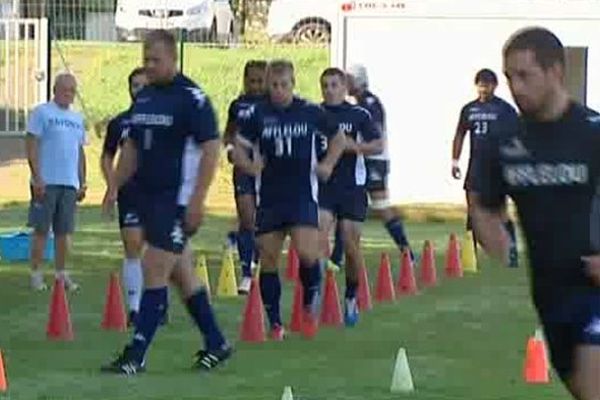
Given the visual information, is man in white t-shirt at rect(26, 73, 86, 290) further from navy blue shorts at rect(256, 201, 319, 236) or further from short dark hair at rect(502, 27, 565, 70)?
short dark hair at rect(502, 27, 565, 70)

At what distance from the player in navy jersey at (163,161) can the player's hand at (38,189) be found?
15.4ft

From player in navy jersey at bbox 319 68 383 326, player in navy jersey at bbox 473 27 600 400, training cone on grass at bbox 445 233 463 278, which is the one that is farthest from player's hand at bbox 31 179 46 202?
player in navy jersey at bbox 473 27 600 400

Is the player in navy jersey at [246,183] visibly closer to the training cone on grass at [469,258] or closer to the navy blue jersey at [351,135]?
the navy blue jersey at [351,135]

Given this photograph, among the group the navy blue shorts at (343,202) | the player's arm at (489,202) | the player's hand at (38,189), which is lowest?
the player's hand at (38,189)

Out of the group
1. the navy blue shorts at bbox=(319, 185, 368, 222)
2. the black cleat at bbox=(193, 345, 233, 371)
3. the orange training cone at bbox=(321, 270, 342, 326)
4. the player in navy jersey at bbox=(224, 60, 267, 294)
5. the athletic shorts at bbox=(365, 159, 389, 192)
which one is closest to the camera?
the black cleat at bbox=(193, 345, 233, 371)

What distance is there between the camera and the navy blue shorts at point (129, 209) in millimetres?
11995

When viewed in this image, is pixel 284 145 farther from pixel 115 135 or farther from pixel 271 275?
pixel 115 135

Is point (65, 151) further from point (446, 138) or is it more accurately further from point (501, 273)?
point (446, 138)

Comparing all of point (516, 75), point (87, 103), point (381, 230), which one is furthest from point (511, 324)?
point (87, 103)

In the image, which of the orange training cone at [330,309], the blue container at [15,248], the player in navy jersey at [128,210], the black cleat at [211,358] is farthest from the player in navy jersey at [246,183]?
the blue container at [15,248]

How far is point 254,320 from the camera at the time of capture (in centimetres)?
1341

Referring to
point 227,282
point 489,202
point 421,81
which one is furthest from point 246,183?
point 421,81

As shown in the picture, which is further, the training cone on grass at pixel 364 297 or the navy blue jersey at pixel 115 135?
the training cone on grass at pixel 364 297

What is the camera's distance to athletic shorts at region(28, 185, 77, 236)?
1652cm
